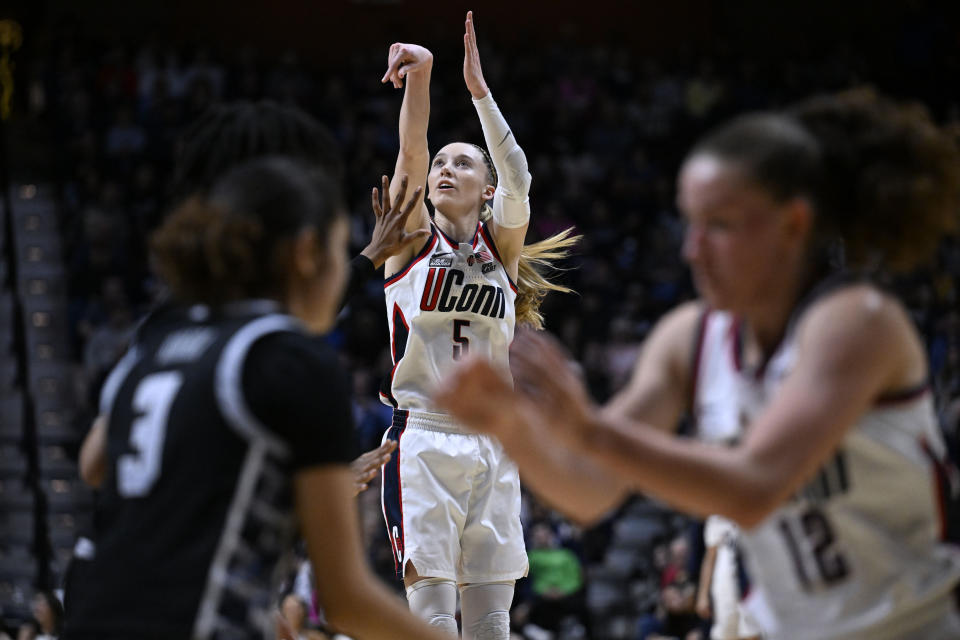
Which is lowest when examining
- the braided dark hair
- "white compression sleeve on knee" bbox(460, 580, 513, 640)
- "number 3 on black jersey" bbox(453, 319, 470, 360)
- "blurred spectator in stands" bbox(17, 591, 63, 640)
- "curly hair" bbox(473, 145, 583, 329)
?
"blurred spectator in stands" bbox(17, 591, 63, 640)

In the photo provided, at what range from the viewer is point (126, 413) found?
2234 mm

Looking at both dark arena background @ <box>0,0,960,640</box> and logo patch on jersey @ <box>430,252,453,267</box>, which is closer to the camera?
logo patch on jersey @ <box>430,252,453,267</box>

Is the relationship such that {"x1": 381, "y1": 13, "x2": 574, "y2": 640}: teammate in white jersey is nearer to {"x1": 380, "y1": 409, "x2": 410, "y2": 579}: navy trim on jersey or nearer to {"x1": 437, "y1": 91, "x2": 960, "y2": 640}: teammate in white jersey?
{"x1": 380, "y1": 409, "x2": 410, "y2": 579}: navy trim on jersey

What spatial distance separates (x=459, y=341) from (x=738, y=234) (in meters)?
3.09

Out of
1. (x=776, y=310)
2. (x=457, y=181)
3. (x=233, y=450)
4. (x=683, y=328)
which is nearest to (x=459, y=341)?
(x=457, y=181)

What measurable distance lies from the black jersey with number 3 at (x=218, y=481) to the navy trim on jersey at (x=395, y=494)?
2.92 meters

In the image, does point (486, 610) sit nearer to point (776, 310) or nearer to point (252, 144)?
point (252, 144)

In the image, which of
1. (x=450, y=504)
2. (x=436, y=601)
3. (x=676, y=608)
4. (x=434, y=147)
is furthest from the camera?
(x=434, y=147)

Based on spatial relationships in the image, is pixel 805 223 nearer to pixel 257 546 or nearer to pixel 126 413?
pixel 257 546

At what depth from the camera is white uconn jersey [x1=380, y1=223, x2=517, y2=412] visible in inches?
203

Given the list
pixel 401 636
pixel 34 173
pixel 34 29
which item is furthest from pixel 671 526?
pixel 34 29

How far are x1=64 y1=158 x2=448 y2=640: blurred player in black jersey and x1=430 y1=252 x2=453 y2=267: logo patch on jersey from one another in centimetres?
292

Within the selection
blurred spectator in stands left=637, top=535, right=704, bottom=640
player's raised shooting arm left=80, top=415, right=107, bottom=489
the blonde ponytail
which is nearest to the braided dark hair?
player's raised shooting arm left=80, top=415, right=107, bottom=489

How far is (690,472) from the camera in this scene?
193 cm
